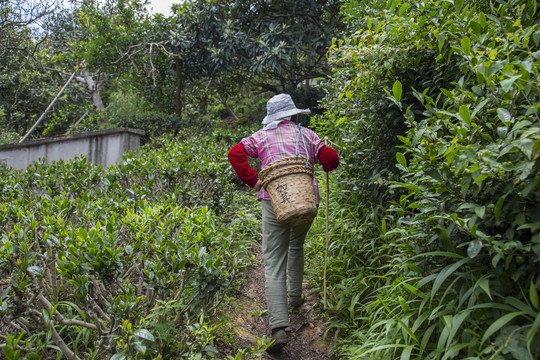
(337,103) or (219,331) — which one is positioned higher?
(337,103)

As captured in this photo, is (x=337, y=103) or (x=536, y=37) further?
(x=337, y=103)

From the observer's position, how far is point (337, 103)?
15.1 ft

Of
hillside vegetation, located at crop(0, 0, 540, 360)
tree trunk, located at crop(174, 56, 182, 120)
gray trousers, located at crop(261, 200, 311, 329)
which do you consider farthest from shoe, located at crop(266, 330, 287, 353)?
tree trunk, located at crop(174, 56, 182, 120)

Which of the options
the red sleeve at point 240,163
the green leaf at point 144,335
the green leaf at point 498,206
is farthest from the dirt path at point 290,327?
the green leaf at point 498,206

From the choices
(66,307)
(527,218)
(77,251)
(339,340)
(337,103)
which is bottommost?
(339,340)

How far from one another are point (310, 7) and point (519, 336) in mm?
9190

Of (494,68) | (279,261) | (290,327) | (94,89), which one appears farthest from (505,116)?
(94,89)

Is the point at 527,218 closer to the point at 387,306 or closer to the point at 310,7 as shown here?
the point at 387,306

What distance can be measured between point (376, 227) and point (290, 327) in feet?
3.97

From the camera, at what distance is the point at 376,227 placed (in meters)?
3.40

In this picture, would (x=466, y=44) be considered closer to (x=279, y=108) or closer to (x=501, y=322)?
(x=501, y=322)

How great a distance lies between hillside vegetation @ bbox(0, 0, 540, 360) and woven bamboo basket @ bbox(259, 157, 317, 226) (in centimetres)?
53

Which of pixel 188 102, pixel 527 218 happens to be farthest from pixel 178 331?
pixel 188 102

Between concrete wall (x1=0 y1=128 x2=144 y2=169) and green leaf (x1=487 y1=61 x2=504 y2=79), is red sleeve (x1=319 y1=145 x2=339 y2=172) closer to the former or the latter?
green leaf (x1=487 y1=61 x2=504 y2=79)
